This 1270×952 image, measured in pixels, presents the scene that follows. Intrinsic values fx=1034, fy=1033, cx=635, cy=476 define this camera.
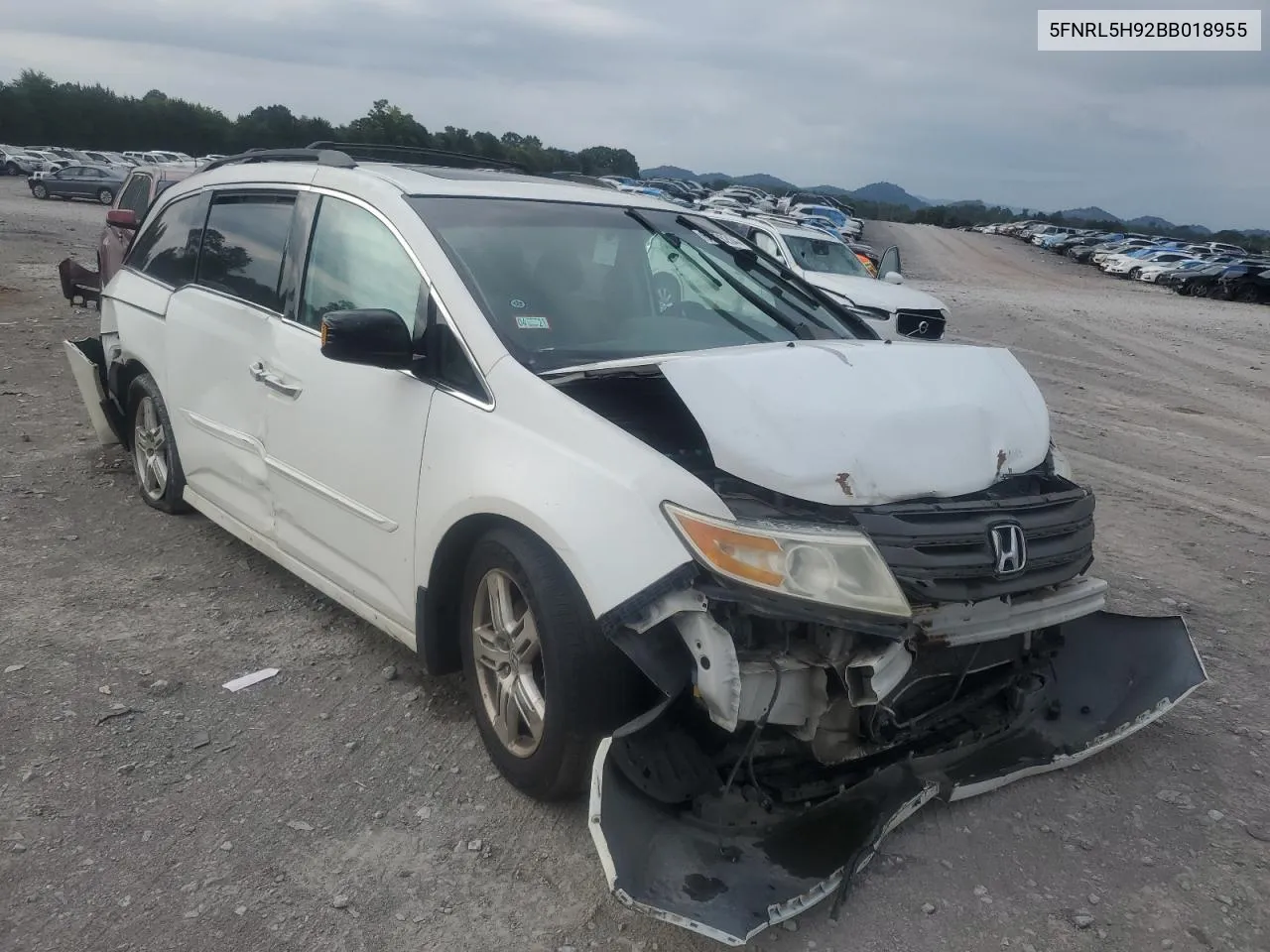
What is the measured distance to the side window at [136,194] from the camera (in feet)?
37.9

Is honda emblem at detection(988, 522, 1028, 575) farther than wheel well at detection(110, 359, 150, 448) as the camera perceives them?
No

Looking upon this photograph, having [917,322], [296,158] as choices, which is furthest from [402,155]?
[917,322]

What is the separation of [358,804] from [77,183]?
135ft

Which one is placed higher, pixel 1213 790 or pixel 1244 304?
pixel 1244 304

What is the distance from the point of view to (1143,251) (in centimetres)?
4172

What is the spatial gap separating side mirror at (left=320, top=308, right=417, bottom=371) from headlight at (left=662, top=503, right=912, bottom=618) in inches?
48.9

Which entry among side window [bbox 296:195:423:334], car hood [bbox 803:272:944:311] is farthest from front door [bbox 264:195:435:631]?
car hood [bbox 803:272:944:311]

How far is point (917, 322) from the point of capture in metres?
10.9

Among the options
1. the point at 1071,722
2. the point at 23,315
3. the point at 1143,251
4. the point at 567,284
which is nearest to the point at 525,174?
the point at 567,284

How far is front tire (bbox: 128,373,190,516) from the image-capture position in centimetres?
522

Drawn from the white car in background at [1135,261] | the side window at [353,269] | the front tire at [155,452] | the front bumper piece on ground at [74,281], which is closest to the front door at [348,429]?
the side window at [353,269]

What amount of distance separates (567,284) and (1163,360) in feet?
42.2

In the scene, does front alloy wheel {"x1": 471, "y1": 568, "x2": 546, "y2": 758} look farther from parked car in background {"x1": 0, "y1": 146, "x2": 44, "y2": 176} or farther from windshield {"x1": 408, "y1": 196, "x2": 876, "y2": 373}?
parked car in background {"x1": 0, "y1": 146, "x2": 44, "y2": 176}

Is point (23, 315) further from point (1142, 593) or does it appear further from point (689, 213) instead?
point (1142, 593)
